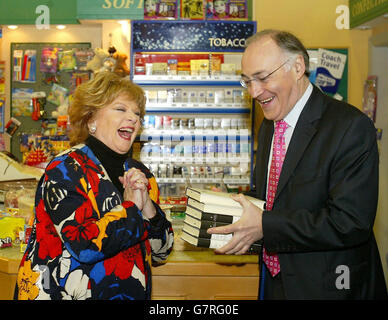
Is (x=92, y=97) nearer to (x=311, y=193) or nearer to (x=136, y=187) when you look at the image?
(x=136, y=187)

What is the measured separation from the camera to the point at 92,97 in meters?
2.16

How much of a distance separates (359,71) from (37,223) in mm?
4804

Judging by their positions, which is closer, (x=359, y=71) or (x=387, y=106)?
(x=387, y=106)

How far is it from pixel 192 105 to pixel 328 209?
10.6ft

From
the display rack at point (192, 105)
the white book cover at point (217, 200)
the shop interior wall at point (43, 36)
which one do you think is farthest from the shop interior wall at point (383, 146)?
the shop interior wall at point (43, 36)

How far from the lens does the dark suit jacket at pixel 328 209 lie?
1.85 m

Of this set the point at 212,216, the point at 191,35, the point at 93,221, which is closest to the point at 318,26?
the point at 191,35

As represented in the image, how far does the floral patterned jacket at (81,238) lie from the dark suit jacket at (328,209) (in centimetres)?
57

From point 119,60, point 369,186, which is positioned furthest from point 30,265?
point 119,60

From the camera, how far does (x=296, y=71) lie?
2.11 metres

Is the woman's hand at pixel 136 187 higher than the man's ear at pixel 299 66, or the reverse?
the man's ear at pixel 299 66

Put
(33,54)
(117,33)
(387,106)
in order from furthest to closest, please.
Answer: (33,54), (117,33), (387,106)

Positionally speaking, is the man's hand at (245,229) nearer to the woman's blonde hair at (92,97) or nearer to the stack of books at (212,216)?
the stack of books at (212,216)
